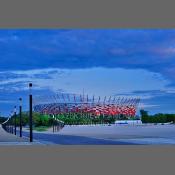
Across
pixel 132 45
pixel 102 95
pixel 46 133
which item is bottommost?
pixel 46 133

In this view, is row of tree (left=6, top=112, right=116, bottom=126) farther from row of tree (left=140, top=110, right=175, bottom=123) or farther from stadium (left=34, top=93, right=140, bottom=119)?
row of tree (left=140, top=110, right=175, bottom=123)

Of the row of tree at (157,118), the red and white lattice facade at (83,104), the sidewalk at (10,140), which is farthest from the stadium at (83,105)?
the sidewalk at (10,140)

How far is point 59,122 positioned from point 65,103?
0.52 m

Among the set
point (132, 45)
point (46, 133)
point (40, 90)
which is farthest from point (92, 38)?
point (46, 133)

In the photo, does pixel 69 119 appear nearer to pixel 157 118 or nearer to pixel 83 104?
pixel 83 104

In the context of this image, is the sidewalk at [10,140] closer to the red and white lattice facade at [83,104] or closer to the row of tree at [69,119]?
the row of tree at [69,119]

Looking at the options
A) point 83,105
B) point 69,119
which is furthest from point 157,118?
point 69,119

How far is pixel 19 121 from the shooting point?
11469 millimetres

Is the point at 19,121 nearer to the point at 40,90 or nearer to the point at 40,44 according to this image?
the point at 40,90

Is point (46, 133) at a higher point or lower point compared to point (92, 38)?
lower

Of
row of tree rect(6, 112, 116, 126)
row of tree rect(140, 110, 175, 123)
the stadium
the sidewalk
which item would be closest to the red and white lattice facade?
the stadium

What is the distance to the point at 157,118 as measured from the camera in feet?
37.9

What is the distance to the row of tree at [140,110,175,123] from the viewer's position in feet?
37.5

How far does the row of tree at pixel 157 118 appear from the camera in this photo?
37.5 ft
